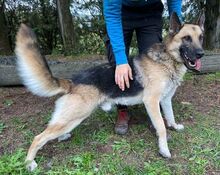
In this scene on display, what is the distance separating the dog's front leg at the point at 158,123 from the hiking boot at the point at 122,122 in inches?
22.7

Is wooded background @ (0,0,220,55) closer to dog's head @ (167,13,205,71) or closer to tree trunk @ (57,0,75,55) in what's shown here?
tree trunk @ (57,0,75,55)

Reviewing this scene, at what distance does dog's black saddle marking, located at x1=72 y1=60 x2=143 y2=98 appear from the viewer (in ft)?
13.7

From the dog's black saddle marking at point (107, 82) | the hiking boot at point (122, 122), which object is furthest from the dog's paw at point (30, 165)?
the hiking boot at point (122, 122)

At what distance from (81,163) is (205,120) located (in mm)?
1792

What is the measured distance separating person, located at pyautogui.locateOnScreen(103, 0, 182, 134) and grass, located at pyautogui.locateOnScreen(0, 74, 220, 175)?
1.01 feet

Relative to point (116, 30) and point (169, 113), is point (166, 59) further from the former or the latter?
point (169, 113)

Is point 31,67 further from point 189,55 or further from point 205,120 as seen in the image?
point 205,120

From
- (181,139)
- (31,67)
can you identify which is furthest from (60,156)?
(181,139)

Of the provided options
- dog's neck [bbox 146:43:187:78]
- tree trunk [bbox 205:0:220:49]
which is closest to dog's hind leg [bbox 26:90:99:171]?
dog's neck [bbox 146:43:187:78]

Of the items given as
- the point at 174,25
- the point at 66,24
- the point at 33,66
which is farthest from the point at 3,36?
the point at 174,25

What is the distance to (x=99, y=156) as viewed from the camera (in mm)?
4113

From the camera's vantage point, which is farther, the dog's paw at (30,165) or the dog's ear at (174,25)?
the dog's ear at (174,25)

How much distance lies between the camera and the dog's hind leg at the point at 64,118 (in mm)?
3924

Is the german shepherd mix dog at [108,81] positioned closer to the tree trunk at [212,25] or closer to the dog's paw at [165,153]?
the dog's paw at [165,153]
